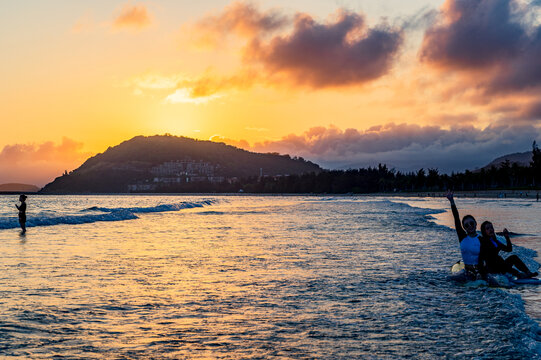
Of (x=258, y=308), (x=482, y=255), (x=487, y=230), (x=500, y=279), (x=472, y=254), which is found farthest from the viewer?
(x=487, y=230)

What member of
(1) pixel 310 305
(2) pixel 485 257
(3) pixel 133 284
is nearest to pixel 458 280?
(2) pixel 485 257

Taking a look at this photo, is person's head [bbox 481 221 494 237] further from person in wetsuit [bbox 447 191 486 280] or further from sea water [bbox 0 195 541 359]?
sea water [bbox 0 195 541 359]

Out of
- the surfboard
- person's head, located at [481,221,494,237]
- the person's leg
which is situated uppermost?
person's head, located at [481,221,494,237]

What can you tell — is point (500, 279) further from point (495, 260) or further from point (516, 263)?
point (516, 263)

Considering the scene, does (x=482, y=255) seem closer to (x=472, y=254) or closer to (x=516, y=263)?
(x=472, y=254)

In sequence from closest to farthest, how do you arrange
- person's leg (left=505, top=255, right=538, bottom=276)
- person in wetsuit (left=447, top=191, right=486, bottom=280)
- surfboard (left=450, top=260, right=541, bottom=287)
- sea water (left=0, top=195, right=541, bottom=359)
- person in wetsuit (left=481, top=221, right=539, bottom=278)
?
sea water (left=0, top=195, right=541, bottom=359) → surfboard (left=450, top=260, right=541, bottom=287) → person in wetsuit (left=447, top=191, right=486, bottom=280) → person in wetsuit (left=481, top=221, right=539, bottom=278) → person's leg (left=505, top=255, right=538, bottom=276)

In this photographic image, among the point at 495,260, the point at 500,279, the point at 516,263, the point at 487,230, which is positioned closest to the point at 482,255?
the point at 495,260

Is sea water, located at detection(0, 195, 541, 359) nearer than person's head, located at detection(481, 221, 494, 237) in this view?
Yes

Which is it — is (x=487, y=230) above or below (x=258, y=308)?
above

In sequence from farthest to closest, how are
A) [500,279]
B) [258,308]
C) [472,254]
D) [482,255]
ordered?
[482,255]
[472,254]
[500,279]
[258,308]

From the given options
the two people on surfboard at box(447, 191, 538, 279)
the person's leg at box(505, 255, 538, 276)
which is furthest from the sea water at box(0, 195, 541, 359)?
the person's leg at box(505, 255, 538, 276)

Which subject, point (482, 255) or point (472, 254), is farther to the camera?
point (482, 255)

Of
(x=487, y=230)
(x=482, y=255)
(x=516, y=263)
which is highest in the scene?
(x=487, y=230)

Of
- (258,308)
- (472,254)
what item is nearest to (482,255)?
(472,254)
